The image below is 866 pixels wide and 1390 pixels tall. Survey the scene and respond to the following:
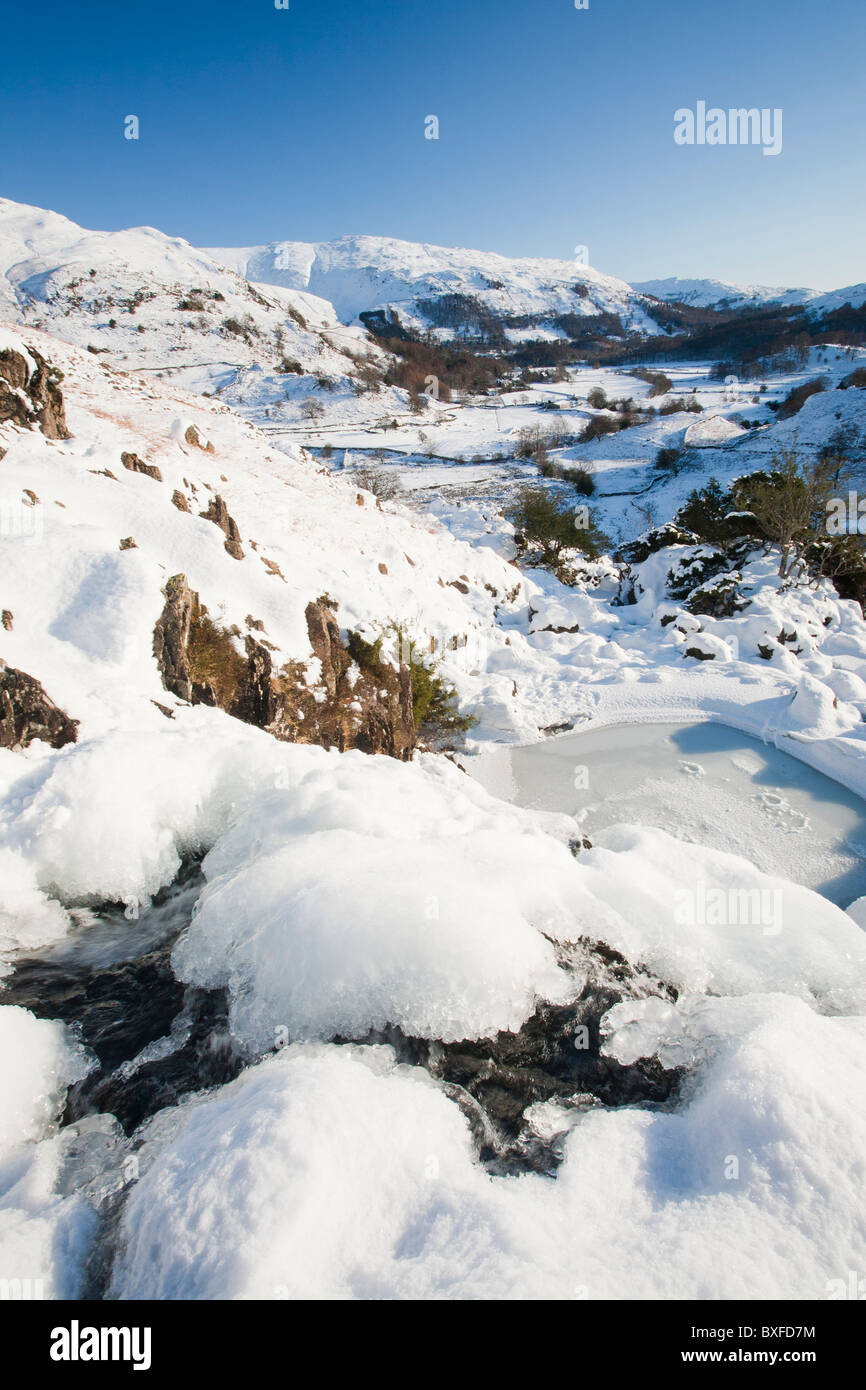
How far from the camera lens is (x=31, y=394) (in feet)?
40.1

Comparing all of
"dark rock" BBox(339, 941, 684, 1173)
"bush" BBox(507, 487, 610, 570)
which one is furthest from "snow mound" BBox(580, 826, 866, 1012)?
"bush" BBox(507, 487, 610, 570)

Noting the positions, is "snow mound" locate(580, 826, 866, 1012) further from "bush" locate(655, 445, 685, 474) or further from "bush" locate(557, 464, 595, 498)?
"bush" locate(655, 445, 685, 474)

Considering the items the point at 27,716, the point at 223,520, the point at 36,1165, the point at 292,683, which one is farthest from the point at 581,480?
the point at 36,1165

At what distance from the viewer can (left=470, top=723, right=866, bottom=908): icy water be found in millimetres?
9500


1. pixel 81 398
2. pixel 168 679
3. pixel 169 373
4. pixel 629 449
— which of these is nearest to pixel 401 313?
pixel 169 373

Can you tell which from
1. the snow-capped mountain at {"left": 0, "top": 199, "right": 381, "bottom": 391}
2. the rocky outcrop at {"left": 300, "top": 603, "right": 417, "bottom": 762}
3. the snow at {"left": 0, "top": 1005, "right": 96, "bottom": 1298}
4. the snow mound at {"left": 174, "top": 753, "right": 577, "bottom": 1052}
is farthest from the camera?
the snow-capped mountain at {"left": 0, "top": 199, "right": 381, "bottom": 391}

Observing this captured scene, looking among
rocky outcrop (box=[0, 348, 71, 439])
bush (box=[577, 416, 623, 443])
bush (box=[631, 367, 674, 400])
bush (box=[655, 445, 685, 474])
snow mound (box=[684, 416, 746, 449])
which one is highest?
bush (box=[631, 367, 674, 400])

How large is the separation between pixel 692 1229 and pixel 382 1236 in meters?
1.73

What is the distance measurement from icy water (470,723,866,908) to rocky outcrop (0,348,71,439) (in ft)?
38.8

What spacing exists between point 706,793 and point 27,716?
36.6ft

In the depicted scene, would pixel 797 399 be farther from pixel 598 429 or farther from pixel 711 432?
pixel 598 429
